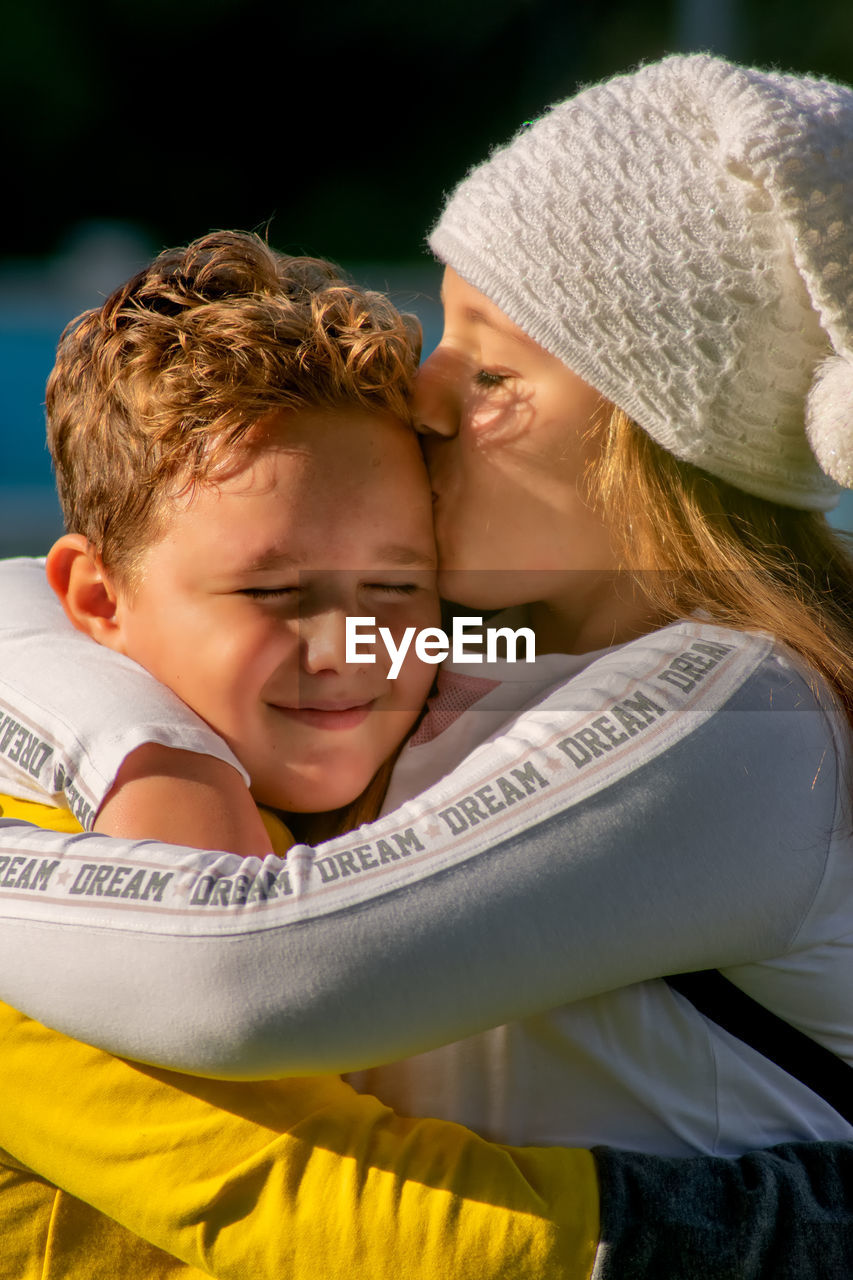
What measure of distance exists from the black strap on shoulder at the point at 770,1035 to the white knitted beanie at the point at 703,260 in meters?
0.67

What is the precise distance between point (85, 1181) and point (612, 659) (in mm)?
889

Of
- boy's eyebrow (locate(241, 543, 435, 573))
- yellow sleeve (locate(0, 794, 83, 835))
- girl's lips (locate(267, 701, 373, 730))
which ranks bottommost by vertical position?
yellow sleeve (locate(0, 794, 83, 835))

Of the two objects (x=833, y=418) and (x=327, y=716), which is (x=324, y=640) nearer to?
(x=327, y=716)

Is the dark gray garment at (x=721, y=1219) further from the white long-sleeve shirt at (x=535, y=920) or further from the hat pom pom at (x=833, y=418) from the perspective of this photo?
the hat pom pom at (x=833, y=418)

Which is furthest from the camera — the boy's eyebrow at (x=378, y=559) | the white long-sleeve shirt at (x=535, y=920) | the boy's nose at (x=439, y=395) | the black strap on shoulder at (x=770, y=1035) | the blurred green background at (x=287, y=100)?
the blurred green background at (x=287, y=100)

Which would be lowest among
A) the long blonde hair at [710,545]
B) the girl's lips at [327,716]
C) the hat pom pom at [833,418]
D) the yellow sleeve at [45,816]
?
the yellow sleeve at [45,816]

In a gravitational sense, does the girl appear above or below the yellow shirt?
above

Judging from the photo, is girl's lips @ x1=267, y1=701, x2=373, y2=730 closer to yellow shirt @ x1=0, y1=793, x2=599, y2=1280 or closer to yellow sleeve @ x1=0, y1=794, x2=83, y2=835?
A: yellow sleeve @ x1=0, y1=794, x2=83, y2=835

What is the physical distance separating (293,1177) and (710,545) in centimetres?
97

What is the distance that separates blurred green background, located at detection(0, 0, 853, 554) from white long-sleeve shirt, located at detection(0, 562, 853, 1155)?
15942 mm

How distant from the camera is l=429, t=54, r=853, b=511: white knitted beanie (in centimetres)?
166

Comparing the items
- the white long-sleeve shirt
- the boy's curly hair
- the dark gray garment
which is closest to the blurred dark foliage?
the boy's curly hair

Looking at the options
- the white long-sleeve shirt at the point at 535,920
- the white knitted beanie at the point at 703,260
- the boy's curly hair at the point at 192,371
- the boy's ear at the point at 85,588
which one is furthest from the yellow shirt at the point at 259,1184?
the white knitted beanie at the point at 703,260

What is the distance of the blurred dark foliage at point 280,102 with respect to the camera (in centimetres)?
1756
